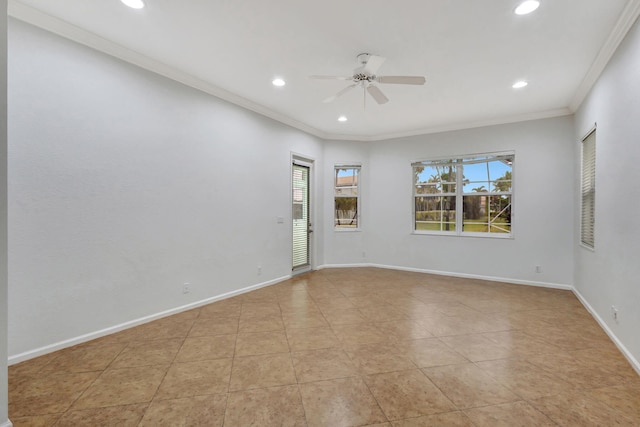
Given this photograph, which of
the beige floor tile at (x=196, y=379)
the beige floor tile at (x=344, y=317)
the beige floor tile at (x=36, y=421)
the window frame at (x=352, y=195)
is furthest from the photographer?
the window frame at (x=352, y=195)

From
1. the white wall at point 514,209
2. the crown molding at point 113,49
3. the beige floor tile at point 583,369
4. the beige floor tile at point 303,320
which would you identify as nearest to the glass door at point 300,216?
the white wall at point 514,209

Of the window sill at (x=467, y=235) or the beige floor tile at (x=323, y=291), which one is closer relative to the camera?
the beige floor tile at (x=323, y=291)

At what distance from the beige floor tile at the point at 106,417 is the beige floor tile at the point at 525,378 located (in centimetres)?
246

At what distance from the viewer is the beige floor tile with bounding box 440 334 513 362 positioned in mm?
2576

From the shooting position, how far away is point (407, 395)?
2.03 metres

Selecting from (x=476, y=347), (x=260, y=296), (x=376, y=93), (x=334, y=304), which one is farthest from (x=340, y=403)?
(x=376, y=93)

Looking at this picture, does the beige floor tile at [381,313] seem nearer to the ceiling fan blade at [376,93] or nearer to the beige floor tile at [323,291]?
the beige floor tile at [323,291]

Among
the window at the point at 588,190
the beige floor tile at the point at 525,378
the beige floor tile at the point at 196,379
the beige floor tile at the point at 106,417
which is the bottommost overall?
the beige floor tile at the point at 106,417

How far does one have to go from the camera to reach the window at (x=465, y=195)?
17.5ft

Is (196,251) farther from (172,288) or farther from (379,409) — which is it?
(379,409)

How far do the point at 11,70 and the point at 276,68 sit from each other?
2271mm

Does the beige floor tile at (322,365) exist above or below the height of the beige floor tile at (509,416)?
below

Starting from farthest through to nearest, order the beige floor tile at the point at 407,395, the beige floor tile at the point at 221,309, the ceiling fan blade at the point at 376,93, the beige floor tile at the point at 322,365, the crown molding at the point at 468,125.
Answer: the crown molding at the point at 468,125, the beige floor tile at the point at 221,309, the ceiling fan blade at the point at 376,93, the beige floor tile at the point at 322,365, the beige floor tile at the point at 407,395

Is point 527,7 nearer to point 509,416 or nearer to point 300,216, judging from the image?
point 509,416
